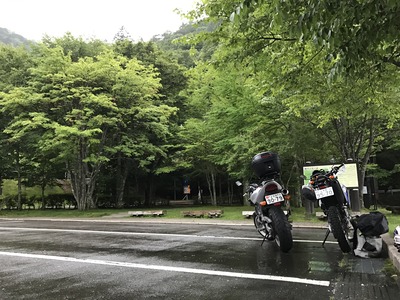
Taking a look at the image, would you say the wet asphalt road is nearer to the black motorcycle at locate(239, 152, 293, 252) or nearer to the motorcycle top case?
the black motorcycle at locate(239, 152, 293, 252)

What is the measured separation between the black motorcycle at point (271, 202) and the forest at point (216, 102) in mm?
2261

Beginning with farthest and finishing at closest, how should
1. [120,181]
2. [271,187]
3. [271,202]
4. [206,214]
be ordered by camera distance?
[120,181]
[206,214]
[271,187]
[271,202]

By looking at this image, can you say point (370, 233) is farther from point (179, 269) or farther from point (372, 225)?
point (179, 269)

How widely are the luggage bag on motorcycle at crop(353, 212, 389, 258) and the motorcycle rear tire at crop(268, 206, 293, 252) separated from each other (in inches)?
45.2

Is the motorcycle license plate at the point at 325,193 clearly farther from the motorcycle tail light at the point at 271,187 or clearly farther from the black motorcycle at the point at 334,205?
Answer: the motorcycle tail light at the point at 271,187

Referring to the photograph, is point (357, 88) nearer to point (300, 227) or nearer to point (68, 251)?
point (300, 227)

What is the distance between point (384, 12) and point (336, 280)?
11.0 feet

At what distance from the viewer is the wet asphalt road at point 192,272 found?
4301 millimetres

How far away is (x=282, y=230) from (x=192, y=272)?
2.07 meters

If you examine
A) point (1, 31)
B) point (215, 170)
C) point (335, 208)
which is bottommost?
point (335, 208)

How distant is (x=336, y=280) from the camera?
182 inches

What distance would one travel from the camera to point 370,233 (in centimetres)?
580

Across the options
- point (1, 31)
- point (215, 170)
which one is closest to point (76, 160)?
point (215, 170)

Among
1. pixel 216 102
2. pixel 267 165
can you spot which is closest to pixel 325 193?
pixel 267 165
